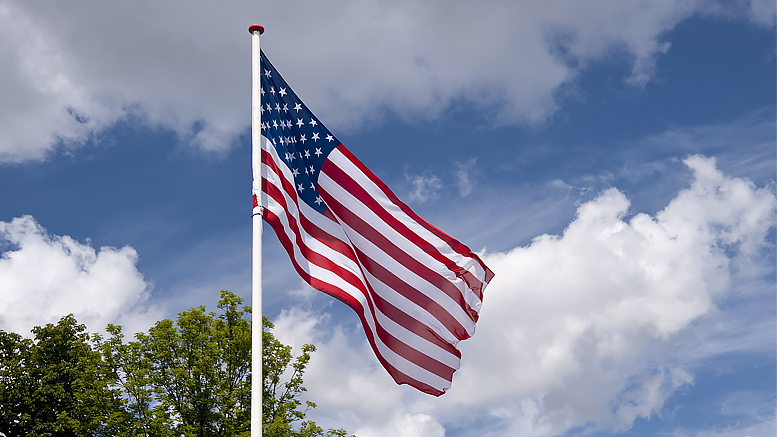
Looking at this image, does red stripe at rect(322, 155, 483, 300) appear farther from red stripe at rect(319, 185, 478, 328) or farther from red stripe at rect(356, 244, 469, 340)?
red stripe at rect(356, 244, 469, 340)

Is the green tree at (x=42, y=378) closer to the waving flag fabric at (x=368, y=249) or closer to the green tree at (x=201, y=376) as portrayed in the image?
the green tree at (x=201, y=376)

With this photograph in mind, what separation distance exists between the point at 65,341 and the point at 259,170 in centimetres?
3848

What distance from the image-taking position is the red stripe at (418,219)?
44.8 ft

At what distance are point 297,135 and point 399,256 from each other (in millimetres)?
3191

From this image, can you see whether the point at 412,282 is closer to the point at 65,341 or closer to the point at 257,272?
the point at 257,272

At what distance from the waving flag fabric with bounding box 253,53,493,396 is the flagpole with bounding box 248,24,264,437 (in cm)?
43

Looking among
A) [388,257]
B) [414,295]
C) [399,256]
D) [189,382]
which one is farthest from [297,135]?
[189,382]

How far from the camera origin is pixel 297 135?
1297 cm

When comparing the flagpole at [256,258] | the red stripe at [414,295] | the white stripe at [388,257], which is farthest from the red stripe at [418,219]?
the flagpole at [256,258]

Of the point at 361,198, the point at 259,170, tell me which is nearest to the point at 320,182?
the point at 361,198

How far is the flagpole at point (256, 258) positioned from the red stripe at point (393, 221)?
2053mm

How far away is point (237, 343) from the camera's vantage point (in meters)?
34.0

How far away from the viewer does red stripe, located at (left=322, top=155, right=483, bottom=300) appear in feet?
43.8

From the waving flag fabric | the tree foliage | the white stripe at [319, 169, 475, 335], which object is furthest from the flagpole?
the tree foliage
